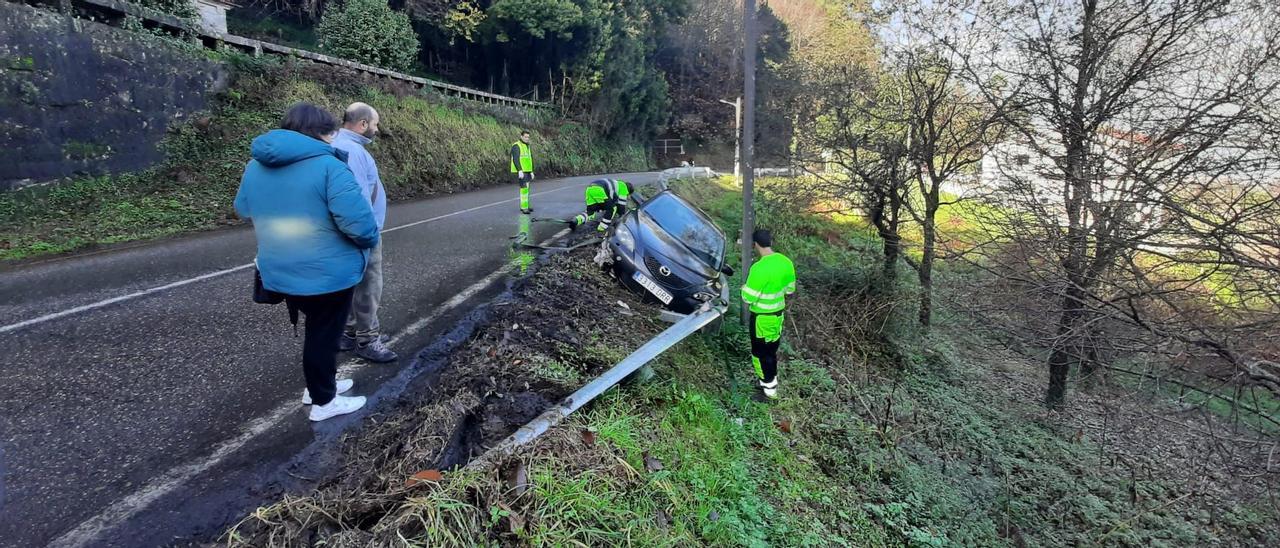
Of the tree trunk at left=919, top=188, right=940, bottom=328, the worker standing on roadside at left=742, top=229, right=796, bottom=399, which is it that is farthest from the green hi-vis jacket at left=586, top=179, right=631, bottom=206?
the tree trunk at left=919, top=188, right=940, bottom=328

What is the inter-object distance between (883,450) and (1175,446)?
173 inches

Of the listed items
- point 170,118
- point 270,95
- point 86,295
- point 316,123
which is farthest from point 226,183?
point 316,123

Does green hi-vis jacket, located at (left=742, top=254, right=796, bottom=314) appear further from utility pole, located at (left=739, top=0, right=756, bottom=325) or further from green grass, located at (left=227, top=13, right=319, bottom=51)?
green grass, located at (left=227, top=13, right=319, bottom=51)

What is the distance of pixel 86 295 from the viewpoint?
529 cm

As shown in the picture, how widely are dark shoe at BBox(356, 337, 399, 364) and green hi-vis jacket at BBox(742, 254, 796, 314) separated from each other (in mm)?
3020

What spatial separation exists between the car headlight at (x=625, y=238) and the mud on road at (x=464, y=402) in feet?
1.90

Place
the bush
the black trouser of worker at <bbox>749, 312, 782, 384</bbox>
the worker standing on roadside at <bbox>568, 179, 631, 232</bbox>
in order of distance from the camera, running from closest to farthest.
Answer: the black trouser of worker at <bbox>749, 312, 782, 384</bbox> < the worker standing on roadside at <bbox>568, 179, 631, 232</bbox> < the bush

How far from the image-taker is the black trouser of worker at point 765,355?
5555 mm

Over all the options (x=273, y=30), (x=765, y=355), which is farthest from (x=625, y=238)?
(x=273, y=30)

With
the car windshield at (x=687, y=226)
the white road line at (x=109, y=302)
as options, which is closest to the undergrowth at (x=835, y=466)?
the car windshield at (x=687, y=226)

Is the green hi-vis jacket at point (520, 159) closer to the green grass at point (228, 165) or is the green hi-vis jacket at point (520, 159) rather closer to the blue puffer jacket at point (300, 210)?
the green grass at point (228, 165)

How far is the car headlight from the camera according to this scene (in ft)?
21.2

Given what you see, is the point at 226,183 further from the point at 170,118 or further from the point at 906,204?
the point at 906,204

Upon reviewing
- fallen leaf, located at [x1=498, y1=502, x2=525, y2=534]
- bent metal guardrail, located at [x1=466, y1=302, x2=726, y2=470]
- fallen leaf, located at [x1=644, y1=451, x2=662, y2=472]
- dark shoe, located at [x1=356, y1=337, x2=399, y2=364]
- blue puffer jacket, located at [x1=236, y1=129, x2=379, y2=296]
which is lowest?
fallen leaf, located at [x1=644, y1=451, x2=662, y2=472]
